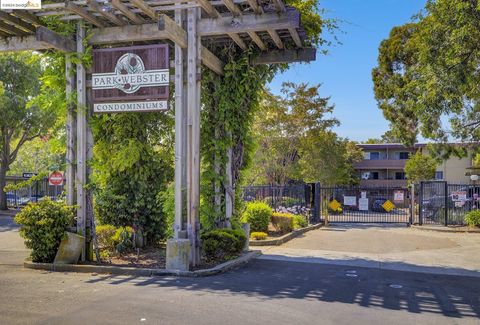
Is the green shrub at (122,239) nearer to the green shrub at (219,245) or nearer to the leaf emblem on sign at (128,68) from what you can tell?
the green shrub at (219,245)

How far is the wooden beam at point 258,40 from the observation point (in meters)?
10.7

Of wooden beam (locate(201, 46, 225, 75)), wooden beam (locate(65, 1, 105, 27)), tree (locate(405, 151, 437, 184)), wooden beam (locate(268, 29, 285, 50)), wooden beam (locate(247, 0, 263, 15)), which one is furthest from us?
tree (locate(405, 151, 437, 184))

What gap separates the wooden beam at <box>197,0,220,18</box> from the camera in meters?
9.41

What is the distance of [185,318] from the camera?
588 centimetres

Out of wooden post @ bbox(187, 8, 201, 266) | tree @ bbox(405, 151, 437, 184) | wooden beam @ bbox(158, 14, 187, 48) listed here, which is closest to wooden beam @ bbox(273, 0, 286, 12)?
wooden post @ bbox(187, 8, 201, 266)

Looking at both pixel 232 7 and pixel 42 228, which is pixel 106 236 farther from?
pixel 232 7

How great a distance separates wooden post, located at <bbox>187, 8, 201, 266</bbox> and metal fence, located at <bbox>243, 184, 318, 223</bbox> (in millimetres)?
11007

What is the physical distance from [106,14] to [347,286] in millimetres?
6798

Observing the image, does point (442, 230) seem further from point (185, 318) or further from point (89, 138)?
point (185, 318)

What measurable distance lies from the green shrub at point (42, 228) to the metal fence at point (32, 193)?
18.8 metres

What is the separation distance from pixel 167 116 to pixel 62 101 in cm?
269

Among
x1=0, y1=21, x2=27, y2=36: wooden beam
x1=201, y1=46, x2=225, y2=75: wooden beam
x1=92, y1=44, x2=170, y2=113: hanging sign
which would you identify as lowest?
x1=92, y1=44, x2=170, y2=113: hanging sign

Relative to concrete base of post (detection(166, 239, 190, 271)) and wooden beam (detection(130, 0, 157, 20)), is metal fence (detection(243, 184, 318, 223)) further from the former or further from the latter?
wooden beam (detection(130, 0, 157, 20))

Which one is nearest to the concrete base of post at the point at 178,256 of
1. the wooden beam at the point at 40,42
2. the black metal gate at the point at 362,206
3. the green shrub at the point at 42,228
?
the green shrub at the point at 42,228
